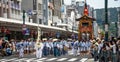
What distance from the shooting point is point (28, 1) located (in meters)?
87.0

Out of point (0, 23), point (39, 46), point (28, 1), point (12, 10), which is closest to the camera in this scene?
point (39, 46)

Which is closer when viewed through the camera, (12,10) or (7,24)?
(7,24)

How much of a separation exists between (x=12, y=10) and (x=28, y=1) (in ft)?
52.1

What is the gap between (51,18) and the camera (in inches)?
4237

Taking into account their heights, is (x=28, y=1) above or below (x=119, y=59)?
above

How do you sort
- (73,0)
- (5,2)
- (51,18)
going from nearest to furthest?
(5,2) < (51,18) < (73,0)

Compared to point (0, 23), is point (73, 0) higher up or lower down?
higher up

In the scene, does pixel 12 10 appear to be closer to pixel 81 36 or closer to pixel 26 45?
pixel 81 36

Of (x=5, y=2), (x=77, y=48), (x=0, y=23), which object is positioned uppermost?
(x=5, y=2)

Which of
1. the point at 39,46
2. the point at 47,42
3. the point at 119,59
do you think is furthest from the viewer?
the point at 47,42

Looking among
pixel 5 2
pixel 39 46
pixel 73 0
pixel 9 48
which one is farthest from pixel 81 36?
pixel 73 0

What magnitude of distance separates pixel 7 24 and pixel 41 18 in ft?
153

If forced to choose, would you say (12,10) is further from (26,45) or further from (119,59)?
(119,59)

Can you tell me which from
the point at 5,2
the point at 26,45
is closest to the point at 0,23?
the point at 26,45
